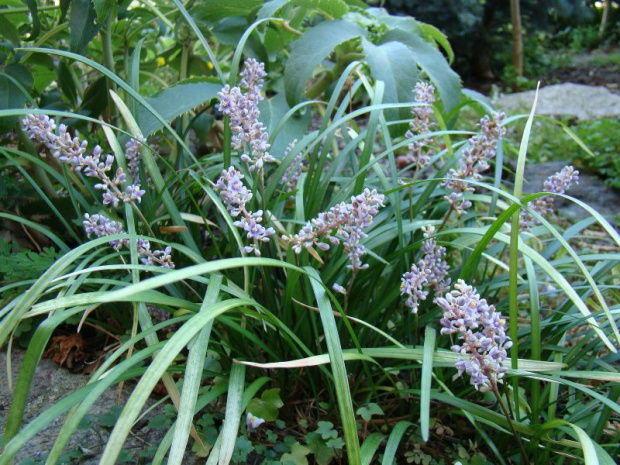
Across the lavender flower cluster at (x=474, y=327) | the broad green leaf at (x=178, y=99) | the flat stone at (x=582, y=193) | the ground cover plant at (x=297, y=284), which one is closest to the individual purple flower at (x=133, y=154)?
the ground cover plant at (x=297, y=284)

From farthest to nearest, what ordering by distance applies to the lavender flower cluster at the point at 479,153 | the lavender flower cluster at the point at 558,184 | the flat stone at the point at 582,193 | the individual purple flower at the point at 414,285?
the flat stone at the point at 582,193 < the lavender flower cluster at the point at 558,184 < the lavender flower cluster at the point at 479,153 < the individual purple flower at the point at 414,285

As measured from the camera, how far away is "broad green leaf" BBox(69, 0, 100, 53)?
150 cm

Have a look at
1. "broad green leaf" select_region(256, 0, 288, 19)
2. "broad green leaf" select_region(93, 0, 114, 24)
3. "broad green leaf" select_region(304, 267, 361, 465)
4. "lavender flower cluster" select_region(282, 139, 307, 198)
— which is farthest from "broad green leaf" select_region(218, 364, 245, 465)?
"broad green leaf" select_region(256, 0, 288, 19)

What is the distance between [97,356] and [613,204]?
2469 millimetres

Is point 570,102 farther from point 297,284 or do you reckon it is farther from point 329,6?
point 297,284

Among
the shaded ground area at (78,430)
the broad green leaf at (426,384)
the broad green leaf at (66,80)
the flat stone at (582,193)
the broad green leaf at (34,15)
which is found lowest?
the flat stone at (582,193)

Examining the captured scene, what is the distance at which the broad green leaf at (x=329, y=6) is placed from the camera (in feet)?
5.84

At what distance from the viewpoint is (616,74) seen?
5828 millimetres

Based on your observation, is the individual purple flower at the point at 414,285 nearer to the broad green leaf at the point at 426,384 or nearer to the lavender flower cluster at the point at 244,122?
the broad green leaf at the point at 426,384

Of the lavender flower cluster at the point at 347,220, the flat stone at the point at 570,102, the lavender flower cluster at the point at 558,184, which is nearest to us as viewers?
the lavender flower cluster at the point at 347,220

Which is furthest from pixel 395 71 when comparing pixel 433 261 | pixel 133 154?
pixel 133 154

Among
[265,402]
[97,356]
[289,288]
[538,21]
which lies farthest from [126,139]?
[538,21]

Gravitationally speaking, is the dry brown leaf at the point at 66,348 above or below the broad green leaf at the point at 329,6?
below

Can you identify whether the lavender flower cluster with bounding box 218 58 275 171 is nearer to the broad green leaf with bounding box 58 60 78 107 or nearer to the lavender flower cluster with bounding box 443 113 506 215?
the lavender flower cluster with bounding box 443 113 506 215
